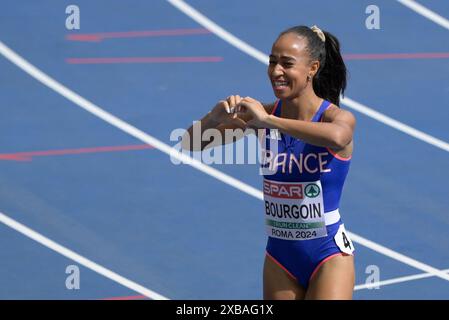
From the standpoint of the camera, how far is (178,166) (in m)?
9.42

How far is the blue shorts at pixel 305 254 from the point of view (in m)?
5.66

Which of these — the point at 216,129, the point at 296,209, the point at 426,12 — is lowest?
the point at 296,209

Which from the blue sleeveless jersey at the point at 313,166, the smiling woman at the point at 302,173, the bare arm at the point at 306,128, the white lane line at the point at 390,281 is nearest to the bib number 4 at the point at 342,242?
the smiling woman at the point at 302,173

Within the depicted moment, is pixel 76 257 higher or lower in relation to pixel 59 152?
lower

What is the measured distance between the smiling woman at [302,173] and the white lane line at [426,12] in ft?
19.0

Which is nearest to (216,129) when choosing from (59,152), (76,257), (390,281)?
(390,281)

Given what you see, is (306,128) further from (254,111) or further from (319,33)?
(319,33)

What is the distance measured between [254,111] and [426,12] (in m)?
6.58

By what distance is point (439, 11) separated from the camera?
11.5 m

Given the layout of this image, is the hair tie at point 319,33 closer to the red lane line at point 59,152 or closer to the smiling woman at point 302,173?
the smiling woman at point 302,173

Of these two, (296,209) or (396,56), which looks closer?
(296,209)
